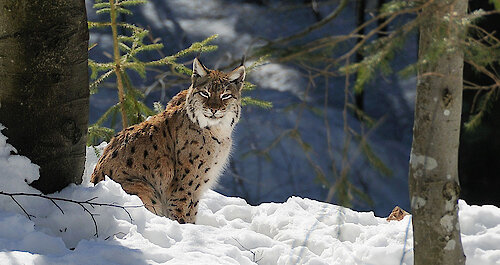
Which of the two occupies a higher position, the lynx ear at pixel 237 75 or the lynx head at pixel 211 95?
the lynx ear at pixel 237 75

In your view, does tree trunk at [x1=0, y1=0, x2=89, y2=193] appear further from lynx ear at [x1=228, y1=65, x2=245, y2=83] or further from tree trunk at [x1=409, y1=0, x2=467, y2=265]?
tree trunk at [x1=409, y1=0, x2=467, y2=265]

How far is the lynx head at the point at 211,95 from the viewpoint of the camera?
4867mm

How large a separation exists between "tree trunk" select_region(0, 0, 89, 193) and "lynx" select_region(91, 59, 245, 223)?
112cm

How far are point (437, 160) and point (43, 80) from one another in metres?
2.13

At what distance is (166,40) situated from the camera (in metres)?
12.0

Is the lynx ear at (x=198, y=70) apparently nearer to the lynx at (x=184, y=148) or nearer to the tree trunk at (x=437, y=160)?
the lynx at (x=184, y=148)

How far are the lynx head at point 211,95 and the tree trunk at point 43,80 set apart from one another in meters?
1.33

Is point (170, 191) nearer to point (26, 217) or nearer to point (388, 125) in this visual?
point (26, 217)

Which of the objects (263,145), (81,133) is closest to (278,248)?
(81,133)

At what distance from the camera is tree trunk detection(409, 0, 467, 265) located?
123 inches

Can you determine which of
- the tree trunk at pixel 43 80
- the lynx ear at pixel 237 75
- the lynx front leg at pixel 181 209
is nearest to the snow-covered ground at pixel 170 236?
the tree trunk at pixel 43 80

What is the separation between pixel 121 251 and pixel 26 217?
55cm

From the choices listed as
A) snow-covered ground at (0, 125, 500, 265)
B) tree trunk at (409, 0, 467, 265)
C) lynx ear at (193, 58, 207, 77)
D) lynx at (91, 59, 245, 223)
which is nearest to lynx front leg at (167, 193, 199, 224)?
lynx at (91, 59, 245, 223)

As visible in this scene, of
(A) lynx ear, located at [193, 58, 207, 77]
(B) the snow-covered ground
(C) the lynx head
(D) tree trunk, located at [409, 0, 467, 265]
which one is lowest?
(B) the snow-covered ground
